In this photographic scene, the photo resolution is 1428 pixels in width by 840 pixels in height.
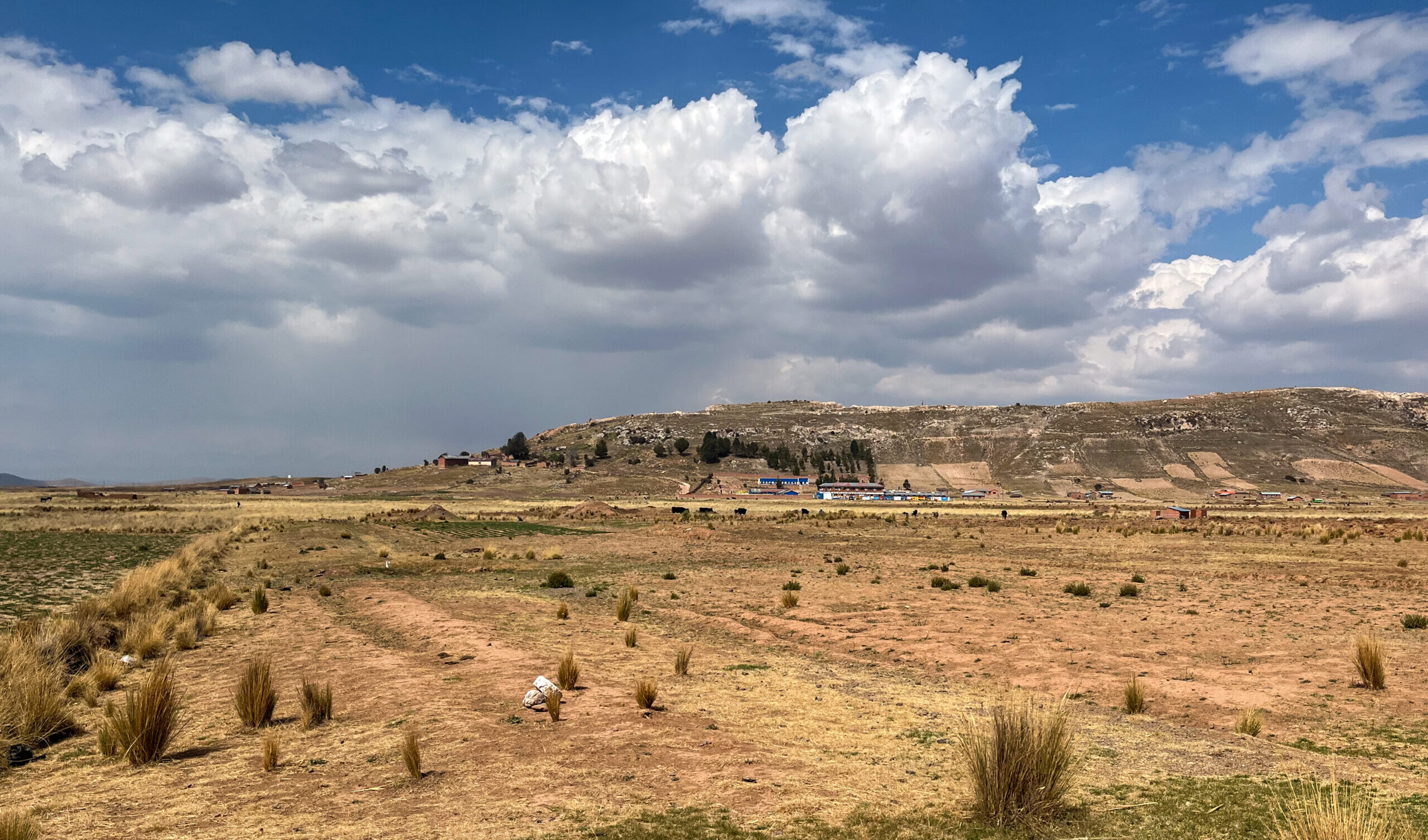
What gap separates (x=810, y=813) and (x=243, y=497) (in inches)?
5308

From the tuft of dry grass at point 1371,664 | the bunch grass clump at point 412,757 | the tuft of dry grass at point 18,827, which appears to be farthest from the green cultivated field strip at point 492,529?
the tuft of dry grass at point 18,827

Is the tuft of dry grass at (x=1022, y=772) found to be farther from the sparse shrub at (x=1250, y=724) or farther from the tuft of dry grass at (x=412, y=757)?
the tuft of dry grass at (x=412, y=757)

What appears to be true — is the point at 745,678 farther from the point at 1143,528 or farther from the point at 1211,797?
the point at 1143,528

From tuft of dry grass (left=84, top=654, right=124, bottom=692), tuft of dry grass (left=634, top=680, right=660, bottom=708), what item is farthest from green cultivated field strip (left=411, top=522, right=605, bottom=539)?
tuft of dry grass (left=634, top=680, right=660, bottom=708)

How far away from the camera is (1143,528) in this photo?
53.9 metres

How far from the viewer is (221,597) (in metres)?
22.4

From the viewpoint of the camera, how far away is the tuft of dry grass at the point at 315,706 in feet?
34.2

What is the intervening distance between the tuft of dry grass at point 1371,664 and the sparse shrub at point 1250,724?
3150 mm

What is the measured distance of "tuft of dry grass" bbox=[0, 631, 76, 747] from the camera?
31.8ft

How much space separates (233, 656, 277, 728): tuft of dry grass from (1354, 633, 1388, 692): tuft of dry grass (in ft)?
54.9

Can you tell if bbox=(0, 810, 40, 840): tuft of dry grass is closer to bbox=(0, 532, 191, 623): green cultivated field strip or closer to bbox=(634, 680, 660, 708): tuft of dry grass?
bbox=(634, 680, 660, 708): tuft of dry grass

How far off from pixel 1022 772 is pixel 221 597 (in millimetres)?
23277

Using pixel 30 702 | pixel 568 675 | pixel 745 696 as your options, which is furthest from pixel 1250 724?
pixel 30 702

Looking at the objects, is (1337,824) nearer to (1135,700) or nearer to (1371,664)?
(1135,700)
